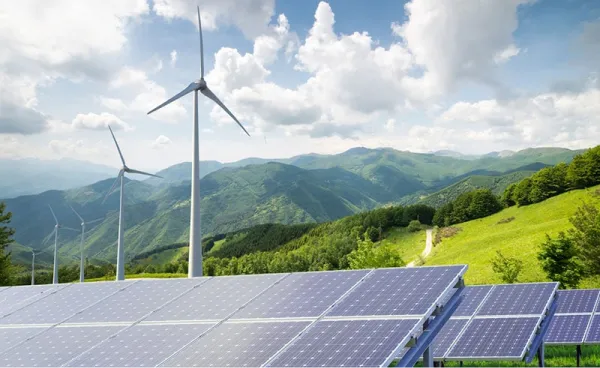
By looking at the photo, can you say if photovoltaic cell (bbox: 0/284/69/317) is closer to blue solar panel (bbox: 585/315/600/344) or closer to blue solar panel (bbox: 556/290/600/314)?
blue solar panel (bbox: 585/315/600/344)

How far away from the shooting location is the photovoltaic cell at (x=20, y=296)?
69.4 feet

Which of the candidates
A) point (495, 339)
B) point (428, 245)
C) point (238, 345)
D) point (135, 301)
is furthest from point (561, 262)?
point (428, 245)

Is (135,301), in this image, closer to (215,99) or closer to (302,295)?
(302,295)

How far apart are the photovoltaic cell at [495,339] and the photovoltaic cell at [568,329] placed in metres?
3.91

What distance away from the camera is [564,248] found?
57.0 m

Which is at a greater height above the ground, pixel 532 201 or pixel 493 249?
pixel 532 201

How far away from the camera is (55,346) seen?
15547 millimetres

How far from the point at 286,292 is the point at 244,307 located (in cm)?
140

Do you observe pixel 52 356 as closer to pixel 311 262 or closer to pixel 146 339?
pixel 146 339

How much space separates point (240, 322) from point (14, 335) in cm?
863

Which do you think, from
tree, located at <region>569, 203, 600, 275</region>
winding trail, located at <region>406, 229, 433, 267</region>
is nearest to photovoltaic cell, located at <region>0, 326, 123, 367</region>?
tree, located at <region>569, 203, 600, 275</region>

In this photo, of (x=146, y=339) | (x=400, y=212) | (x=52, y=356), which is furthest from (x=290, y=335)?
(x=400, y=212)

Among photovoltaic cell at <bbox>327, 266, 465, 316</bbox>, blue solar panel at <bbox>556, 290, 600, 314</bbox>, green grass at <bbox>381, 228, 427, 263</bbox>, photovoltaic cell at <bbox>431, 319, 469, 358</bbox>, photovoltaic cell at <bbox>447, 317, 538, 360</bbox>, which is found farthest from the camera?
green grass at <bbox>381, 228, 427, 263</bbox>

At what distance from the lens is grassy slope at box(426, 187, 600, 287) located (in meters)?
81.8
